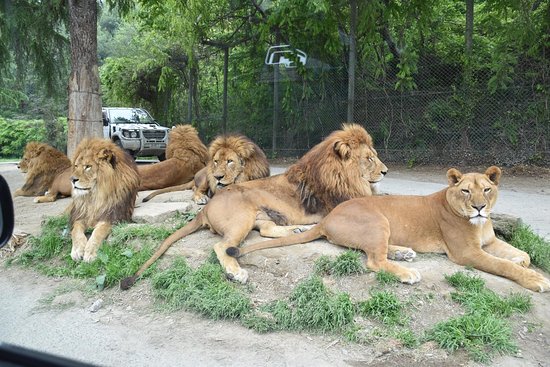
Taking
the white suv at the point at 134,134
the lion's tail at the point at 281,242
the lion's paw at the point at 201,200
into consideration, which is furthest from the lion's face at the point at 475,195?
the white suv at the point at 134,134

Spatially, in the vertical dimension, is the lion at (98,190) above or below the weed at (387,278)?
above

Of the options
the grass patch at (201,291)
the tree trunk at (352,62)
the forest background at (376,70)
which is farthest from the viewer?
the tree trunk at (352,62)

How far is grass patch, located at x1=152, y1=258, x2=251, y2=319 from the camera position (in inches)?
151

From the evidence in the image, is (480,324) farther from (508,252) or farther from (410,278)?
(508,252)

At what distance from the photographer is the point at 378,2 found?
9.66 meters

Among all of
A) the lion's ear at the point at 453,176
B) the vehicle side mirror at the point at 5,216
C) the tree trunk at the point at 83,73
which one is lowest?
the lion's ear at the point at 453,176

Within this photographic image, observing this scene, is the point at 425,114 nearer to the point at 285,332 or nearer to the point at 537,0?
the point at 537,0

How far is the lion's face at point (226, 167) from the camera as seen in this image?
18.2 ft

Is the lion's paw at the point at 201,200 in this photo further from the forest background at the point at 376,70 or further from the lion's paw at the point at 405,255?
the forest background at the point at 376,70

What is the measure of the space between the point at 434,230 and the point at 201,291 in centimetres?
198

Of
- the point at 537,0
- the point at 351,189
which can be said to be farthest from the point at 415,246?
the point at 537,0

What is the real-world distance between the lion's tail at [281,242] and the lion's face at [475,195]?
1.15 metres

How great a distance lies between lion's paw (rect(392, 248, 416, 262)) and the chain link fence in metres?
6.50

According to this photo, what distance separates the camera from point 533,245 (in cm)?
463
